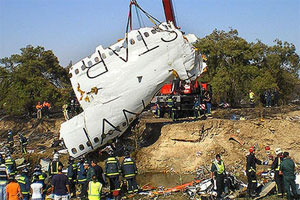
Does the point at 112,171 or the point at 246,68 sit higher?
the point at 246,68

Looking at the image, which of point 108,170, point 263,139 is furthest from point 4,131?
point 263,139

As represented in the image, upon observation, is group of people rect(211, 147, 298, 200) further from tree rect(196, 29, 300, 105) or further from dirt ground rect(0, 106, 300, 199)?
tree rect(196, 29, 300, 105)

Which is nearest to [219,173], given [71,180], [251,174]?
[251,174]

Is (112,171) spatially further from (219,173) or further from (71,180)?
(219,173)

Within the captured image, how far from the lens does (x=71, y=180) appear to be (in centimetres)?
1271

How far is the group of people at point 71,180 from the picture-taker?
955cm

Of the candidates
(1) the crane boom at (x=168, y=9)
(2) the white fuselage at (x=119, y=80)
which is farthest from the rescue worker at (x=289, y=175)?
(1) the crane boom at (x=168, y=9)

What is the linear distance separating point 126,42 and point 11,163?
7.33 m

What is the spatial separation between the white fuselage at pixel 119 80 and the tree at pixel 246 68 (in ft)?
44.0

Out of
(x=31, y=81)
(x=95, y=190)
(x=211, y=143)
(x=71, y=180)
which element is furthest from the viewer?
(x=31, y=81)

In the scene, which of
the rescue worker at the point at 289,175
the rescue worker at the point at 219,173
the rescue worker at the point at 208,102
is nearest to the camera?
A: the rescue worker at the point at 289,175

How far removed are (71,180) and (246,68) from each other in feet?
68.9

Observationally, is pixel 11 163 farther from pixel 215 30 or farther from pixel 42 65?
pixel 215 30

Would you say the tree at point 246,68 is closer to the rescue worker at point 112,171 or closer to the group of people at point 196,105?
the group of people at point 196,105
